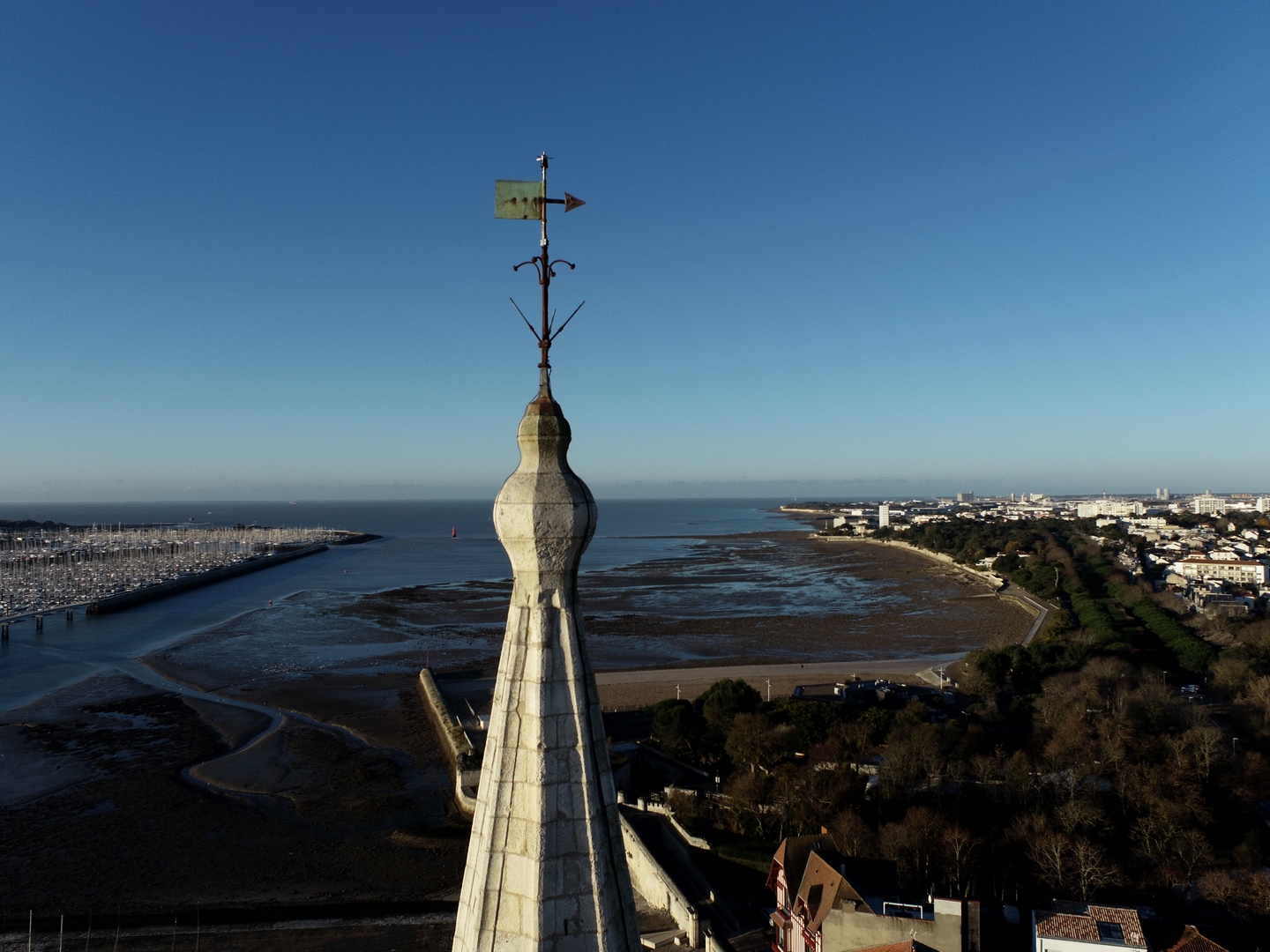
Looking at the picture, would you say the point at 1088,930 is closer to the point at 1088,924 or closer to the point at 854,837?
the point at 1088,924

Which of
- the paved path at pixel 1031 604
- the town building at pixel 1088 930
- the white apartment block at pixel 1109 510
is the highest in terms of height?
the white apartment block at pixel 1109 510

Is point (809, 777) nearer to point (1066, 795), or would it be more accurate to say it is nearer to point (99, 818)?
point (1066, 795)

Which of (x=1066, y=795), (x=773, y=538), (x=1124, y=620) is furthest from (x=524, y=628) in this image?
(x=773, y=538)

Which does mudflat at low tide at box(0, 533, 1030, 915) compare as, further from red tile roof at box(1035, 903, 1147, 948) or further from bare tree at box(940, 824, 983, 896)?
red tile roof at box(1035, 903, 1147, 948)

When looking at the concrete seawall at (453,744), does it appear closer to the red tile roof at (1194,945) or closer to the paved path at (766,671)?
the paved path at (766,671)

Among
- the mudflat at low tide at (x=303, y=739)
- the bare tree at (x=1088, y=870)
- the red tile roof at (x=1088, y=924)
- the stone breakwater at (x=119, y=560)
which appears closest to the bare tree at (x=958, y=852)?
the bare tree at (x=1088, y=870)

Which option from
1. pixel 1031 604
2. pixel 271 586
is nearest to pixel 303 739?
pixel 1031 604
